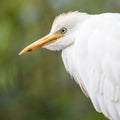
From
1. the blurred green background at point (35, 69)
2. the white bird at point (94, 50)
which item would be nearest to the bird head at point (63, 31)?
the white bird at point (94, 50)

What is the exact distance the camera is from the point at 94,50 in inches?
84.3

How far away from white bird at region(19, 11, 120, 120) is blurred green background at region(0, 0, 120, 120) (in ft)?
3.68

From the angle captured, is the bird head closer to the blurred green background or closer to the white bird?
the white bird

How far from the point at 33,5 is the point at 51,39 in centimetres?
123

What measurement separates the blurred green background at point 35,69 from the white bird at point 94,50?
112cm

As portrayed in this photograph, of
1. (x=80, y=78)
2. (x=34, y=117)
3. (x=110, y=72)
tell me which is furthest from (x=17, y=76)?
(x=110, y=72)

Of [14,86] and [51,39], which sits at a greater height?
[51,39]

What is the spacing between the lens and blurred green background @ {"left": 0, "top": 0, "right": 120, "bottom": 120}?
3.43 metres

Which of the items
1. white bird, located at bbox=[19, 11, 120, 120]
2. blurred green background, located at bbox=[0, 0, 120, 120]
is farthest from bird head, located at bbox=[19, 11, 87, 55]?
blurred green background, located at bbox=[0, 0, 120, 120]

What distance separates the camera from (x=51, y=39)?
230cm

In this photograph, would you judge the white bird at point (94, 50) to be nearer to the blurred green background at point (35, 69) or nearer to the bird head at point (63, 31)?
the bird head at point (63, 31)

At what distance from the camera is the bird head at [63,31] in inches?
89.2

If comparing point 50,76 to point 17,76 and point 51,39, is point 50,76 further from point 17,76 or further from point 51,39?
point 51,39

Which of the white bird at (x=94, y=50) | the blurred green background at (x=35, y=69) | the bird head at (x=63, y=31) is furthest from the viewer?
the blurred green background at (x=35, y=69)
